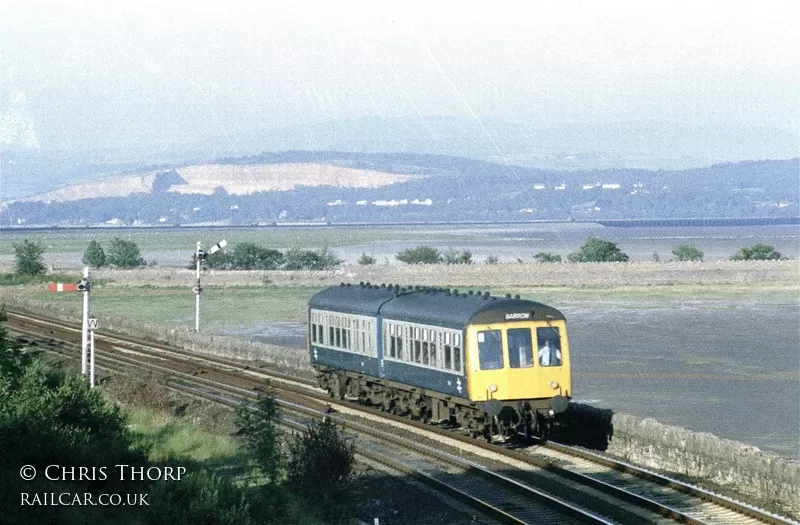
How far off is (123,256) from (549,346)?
3329 inches

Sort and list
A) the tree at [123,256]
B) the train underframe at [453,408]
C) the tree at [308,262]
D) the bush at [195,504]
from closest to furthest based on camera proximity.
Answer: the bush at [195,504]
the train underframe at [453,408]
the tree at [308,262]
the tree at [123,256]

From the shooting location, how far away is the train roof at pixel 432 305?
24359mm

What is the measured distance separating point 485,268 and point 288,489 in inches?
2672

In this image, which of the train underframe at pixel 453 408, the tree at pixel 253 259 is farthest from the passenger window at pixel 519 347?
the tree at pixel 253 259

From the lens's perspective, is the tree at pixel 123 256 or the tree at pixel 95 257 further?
the tree at pixel 123 256

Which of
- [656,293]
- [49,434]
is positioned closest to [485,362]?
[49,434]

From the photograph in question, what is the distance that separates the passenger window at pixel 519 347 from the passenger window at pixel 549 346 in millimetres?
187

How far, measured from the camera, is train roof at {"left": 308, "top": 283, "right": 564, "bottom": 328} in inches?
959

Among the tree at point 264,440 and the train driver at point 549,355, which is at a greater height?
the train driver at point 549,355

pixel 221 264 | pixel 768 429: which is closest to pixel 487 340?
pixel 768 429

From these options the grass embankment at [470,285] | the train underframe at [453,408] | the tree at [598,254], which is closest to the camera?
the train underframe at [453,408]

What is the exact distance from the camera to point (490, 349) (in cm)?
2422

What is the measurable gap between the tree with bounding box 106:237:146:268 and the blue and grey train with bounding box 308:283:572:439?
255ft

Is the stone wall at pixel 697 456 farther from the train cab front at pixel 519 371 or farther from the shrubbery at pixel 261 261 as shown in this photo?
the shrubbery at pixel 261 261
